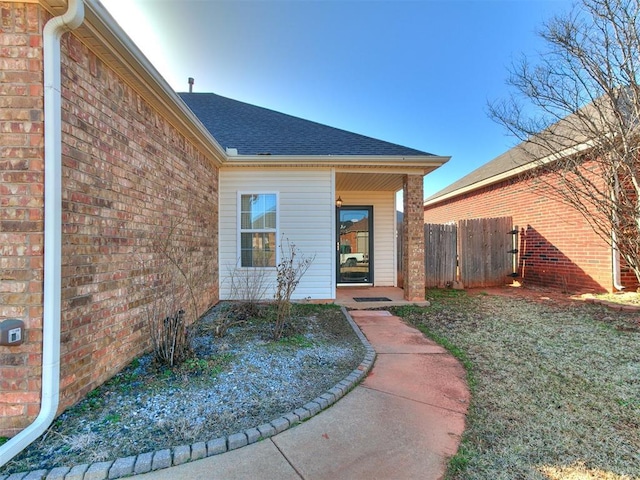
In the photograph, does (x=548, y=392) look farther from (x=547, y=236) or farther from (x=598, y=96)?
(x=547, y=236)

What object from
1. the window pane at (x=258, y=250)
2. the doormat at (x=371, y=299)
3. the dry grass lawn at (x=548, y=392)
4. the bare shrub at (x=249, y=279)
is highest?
the window pane at (x=258, y=250)

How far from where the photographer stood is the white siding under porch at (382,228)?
29.1 feet

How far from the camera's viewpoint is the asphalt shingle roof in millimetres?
6809

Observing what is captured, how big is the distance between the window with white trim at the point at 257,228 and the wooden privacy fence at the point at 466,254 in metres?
4.59

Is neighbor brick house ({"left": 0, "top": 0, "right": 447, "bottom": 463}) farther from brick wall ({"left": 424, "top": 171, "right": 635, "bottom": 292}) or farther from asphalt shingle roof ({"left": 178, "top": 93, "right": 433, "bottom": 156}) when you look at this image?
brick wall ({"left": 424, "top": 171, "right": 635, "bottom": 292})

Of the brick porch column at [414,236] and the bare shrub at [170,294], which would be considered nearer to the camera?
the bare shrub at [170,294]

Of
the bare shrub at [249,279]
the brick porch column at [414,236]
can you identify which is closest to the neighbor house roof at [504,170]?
the brick porch column at [414,236]

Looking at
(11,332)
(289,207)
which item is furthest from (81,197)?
(289,207)

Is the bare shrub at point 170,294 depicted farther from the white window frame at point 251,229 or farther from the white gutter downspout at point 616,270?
the white gutter downspout at point 616,270

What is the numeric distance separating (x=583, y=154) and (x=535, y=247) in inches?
117

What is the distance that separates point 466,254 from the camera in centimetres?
902

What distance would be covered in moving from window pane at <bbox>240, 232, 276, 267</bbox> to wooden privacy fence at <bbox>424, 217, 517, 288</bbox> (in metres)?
4.59

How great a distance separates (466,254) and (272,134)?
21.0ft

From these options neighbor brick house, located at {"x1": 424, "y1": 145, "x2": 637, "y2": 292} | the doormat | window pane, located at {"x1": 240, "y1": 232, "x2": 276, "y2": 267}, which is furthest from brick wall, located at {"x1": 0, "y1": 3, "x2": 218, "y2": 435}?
neighbor brick house, located at {"x1": 424, "y1": 145, "x2": 637, "y2": 292}
